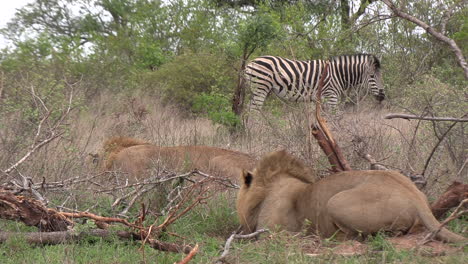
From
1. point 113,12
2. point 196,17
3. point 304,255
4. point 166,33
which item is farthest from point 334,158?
point 113,12

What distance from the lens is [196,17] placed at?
671 inches

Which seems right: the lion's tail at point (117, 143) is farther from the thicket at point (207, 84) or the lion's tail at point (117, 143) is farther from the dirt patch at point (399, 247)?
the dirt patch at point (399, 247)

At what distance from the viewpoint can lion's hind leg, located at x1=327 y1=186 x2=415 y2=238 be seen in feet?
14.5

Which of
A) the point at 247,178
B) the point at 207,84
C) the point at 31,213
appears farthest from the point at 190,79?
the point at 31,213

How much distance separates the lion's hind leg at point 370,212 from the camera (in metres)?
4.41

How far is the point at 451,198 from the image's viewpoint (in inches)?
192

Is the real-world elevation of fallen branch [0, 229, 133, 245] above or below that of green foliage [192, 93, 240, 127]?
below

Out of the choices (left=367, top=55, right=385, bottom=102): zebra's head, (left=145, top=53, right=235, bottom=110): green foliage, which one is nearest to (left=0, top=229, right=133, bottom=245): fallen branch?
(left=145, top=53, right=235, bottom=110): green foliage

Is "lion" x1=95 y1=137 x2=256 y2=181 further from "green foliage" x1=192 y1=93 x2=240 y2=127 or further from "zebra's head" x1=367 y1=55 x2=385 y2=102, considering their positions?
"zebra's head" x1=367 y1=55 x2=385 y2=102

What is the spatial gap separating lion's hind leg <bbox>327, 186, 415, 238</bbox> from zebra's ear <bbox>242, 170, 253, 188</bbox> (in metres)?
0.96

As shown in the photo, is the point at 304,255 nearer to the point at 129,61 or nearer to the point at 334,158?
the point at 334,158

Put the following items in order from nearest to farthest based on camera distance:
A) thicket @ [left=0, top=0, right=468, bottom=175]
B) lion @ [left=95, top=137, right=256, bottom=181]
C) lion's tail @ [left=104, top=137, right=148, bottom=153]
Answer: lion @ [left=95, top=137, right=256, bottom=181] < lion's tail @ [left=104, top=137, right=148, bottom=153] < thicket @ [left=0, top=0, right=468, bottom=175]

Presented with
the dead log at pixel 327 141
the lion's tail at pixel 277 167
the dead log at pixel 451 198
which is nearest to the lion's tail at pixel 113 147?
the lion's tail at pixel 277 167

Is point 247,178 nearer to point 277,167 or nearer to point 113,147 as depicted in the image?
point 277,167
